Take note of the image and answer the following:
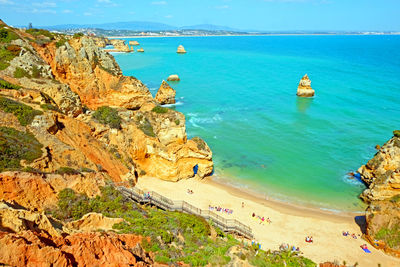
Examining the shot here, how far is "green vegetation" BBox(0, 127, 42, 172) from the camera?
16.4 metres

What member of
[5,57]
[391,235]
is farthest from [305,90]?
[5,57]

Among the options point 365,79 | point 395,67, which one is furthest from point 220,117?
point 395,67

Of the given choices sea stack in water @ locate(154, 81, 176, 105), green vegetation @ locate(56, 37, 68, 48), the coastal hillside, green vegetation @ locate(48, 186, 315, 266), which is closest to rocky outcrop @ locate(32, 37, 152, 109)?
the coastal hillside

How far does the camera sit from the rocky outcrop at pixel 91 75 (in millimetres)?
33688

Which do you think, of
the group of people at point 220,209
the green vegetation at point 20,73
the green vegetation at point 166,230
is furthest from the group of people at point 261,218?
the green vegetation at point 20,73

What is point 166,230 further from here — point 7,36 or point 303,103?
point 303,103

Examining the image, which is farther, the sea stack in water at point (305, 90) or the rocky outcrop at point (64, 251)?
the sea stack in water at point (305, 90)

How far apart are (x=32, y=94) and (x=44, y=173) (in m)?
10.4

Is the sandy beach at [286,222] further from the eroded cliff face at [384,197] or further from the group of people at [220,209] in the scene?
the eroded cliff face at [384,197]

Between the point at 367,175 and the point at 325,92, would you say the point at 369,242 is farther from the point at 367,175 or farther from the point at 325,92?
the point at 325,92

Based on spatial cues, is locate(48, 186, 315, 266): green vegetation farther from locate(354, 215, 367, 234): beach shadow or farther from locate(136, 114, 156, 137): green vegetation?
locate(136, 114, 156, 137): green vegetation

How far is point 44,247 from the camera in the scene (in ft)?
28.3

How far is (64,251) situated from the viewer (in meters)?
9.48

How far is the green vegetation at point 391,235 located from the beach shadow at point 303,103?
36773 millimetres
